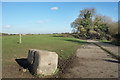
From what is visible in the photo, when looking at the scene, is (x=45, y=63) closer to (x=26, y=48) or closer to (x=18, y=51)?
(x=18, y=51)

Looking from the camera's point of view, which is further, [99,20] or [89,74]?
[99,20]

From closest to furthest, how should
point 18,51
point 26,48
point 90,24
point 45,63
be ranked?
point 45,63, point 18,51, point 26,48, point 90,24

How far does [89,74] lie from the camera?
4199 millimetres

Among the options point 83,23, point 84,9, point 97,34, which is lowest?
point 97,34

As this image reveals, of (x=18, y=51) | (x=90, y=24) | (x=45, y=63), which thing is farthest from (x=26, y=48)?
(x=90, y=24)

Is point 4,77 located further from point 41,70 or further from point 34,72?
point 41,70

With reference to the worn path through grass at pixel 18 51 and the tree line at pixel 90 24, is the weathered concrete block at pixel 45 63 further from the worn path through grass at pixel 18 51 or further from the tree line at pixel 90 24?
the tree line at pixel 90 24

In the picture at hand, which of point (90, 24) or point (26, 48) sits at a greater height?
point (90, 24)

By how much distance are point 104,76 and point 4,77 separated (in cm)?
369

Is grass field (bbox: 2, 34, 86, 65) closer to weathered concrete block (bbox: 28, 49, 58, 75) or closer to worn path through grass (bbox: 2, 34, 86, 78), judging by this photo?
worn path through grass (bbox: 2, 34, 86, 78)

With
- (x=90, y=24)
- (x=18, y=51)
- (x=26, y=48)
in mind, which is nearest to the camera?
(x=18, y=51)

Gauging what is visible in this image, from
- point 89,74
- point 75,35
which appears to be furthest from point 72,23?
point 89,74

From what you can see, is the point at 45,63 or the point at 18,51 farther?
the point at 18,51

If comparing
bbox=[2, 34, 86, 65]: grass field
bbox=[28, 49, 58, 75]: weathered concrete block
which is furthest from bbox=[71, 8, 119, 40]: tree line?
bbox=[28, 49, 58, 75]: weathered concrete block
